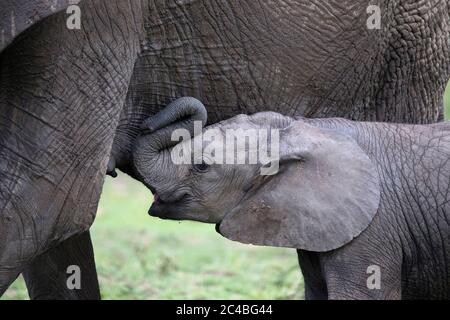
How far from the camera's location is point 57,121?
4227mm

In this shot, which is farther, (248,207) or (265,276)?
(265,276)

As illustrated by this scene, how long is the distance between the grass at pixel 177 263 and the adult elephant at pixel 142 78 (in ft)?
4.58

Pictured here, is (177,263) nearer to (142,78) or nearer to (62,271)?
(62,271)

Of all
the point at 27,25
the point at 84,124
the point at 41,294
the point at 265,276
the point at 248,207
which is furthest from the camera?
the point at 265,276

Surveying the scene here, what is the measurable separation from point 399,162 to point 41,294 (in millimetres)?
1668

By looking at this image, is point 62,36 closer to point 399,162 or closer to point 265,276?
point 399,162

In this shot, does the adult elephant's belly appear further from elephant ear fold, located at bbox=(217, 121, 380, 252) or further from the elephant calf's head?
elephant ear fold, located at bbox=(217, 121, 380, 252)

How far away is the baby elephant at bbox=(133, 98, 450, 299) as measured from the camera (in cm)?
453

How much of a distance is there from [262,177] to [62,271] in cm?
122

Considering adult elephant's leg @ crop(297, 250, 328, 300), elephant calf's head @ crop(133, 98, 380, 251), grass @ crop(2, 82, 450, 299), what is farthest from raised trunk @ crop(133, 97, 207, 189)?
grass @ crop(2, 82, 450, 299)

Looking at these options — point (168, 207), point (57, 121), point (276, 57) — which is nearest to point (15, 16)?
point (57, 121)
